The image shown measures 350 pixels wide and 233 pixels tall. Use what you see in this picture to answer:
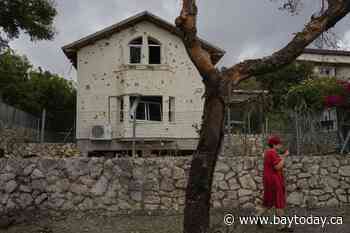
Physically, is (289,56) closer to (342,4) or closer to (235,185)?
(342,4)

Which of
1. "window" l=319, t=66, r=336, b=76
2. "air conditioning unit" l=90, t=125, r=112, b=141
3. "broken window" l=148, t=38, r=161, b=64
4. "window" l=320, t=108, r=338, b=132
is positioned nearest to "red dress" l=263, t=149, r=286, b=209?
"window" l=320, t=108, r=338, b=132

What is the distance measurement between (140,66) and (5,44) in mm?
6731

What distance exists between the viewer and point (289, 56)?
6.40m

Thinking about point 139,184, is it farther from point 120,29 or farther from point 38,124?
point 120,29

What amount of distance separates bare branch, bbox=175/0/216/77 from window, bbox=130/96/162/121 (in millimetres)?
14259

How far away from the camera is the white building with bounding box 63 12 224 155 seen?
19.8 metres

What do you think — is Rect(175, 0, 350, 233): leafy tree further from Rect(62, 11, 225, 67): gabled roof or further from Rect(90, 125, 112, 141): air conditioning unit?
Rect(62, 11, 225, 67): gabled roof

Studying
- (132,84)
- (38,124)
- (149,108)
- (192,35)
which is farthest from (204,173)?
(149,108)

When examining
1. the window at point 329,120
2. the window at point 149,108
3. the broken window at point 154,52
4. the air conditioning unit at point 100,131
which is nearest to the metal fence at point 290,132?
the window at point 329,120

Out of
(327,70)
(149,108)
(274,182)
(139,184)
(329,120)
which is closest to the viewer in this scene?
(274,182)

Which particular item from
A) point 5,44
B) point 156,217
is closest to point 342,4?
point 156,217

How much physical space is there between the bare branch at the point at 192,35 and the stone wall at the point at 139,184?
14.0ft

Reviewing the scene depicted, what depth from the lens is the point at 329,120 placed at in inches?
473

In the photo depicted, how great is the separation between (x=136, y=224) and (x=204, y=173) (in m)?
3.36
